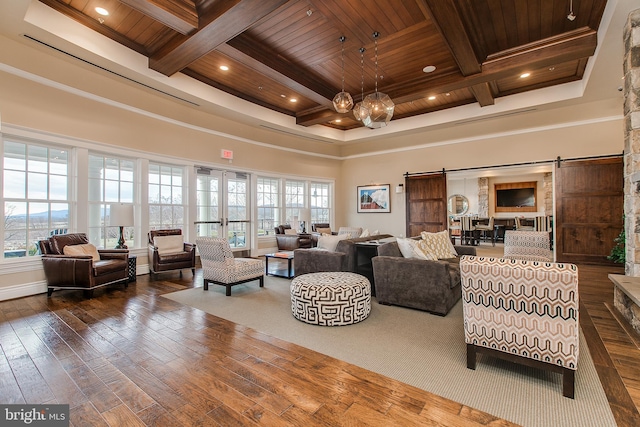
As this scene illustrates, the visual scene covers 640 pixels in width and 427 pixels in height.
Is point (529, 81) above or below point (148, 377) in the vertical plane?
above

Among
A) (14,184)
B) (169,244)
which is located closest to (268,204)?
(169,244)

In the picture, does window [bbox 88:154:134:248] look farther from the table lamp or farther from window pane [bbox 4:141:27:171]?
window pane [bbox 4:141:27:171]

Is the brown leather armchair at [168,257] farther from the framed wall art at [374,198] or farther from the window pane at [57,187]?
the framed wall art at [374,198]

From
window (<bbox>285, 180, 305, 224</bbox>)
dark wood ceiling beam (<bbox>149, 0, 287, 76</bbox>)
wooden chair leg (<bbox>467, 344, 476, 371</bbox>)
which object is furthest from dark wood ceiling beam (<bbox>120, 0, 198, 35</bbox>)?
window (<bbox>285, 180, 305, 224</bbox>)

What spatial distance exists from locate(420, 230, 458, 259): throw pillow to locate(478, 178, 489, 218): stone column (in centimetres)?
844

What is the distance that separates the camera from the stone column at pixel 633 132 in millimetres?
3238

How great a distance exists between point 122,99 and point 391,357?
5.87 metres

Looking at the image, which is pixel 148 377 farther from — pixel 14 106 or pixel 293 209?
pixel 293 209

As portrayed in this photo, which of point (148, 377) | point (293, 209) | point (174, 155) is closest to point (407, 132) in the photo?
point (293, 209)

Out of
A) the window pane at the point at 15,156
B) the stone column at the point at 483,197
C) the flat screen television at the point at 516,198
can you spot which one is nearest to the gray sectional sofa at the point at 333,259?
the window pane at the point at 15,156

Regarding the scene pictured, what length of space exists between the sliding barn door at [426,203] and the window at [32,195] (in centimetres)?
773

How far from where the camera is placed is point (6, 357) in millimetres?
2402

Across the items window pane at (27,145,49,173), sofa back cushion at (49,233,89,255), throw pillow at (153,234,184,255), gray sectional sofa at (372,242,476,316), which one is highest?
window pane at (27,145,49,173)

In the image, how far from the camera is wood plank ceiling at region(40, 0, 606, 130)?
3516 millimetres
